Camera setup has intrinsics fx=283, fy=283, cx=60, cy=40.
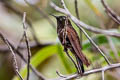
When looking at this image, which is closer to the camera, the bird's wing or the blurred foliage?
the bird's wing

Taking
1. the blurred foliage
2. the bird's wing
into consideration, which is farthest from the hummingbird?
the blurred foliage

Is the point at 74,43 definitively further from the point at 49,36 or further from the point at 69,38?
the point at 49,36

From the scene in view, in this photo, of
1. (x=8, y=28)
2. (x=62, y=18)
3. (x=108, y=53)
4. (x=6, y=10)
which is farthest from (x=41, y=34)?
(x=62, y=18)

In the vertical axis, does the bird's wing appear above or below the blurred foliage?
above

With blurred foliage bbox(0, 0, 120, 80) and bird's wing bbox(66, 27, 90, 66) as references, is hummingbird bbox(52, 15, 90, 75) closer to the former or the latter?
bird's wing bbox(66, 27, 90, 66)

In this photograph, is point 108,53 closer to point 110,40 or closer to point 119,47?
point 110,40

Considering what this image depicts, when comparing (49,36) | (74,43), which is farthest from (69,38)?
(49,36)

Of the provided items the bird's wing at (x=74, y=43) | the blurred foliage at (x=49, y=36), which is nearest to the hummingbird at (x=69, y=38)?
the bird's wing at (x=74, y=43)

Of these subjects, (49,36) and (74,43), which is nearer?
(74,43)

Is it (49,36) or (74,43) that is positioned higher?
(74,43)

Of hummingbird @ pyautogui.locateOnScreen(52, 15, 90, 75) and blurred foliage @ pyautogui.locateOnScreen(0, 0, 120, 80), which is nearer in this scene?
hummingbird @ pyautogui.locateOnScreen(52, 15, 90, 75)

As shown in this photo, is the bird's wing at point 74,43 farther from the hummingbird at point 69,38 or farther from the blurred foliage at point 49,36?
the blurred foliage at point 49,36

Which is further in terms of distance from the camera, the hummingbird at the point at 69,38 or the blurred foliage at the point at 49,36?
the blurred foliage at the point at 49,36
